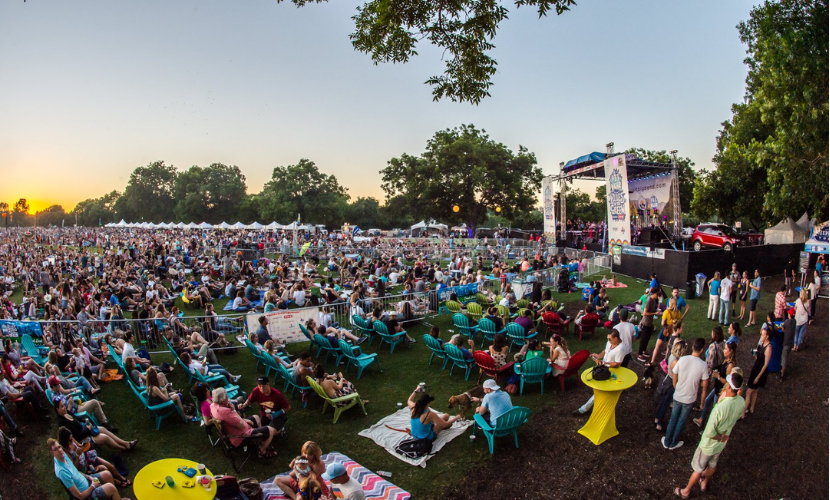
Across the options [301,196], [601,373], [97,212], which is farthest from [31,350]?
[97,212]

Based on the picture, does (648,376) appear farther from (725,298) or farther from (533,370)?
(725,298)

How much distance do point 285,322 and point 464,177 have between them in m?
34.8

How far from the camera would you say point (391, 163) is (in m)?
44.9

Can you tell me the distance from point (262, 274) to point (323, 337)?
11.2m

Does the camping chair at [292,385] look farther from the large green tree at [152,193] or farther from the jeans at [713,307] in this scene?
the large green tree at [152,193]

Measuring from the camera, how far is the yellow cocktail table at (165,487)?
4.56 meters

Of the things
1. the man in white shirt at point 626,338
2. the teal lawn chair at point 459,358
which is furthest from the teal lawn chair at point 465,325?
the man in white shirt at point 626,338

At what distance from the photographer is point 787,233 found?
Result: 22.7 meters

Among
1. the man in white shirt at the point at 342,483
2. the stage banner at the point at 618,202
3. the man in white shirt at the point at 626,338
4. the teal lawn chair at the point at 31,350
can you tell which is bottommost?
the man in white shirt at the point at 342,483

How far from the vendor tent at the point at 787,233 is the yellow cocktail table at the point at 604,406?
72.2 ft

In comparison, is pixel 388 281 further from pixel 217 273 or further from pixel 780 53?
pixel 780 53

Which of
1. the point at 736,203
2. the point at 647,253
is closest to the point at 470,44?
the point at 647,253

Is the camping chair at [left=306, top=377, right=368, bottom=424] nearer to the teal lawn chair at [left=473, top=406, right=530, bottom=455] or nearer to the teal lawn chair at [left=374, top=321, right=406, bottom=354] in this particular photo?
the teal lawn chair at [left=473, top=406, right=530, bottom=455]

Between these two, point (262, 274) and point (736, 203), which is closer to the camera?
point (262, 274)
